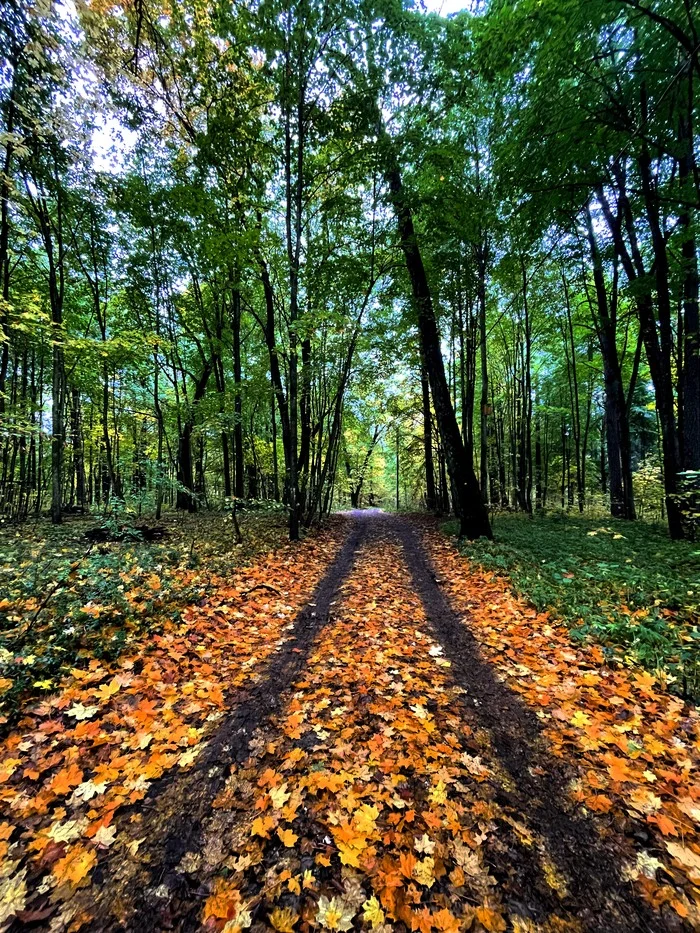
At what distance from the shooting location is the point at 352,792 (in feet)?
9.29

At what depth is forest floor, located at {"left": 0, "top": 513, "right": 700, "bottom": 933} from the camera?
208cm

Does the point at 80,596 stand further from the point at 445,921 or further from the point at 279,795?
the point at 445,921

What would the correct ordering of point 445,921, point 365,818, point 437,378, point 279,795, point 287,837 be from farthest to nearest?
point 437,378
point 279,795
point 365,818
point 287,837
point 445,921

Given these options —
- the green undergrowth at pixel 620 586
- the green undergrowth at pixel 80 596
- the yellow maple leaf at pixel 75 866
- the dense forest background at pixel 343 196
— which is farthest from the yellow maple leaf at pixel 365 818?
the dense forest background at pixel 343 196

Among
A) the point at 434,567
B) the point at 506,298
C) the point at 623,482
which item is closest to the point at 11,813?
the point at 434,567

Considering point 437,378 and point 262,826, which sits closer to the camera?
point 262,826

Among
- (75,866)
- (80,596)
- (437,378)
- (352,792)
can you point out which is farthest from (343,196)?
(75,866)

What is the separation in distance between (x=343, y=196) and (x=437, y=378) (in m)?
6.51

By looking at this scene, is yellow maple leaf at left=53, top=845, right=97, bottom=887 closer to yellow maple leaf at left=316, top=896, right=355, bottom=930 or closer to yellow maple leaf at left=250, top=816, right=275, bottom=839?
yellow maple leaf at left=250, top=816, right=275, bottom=839

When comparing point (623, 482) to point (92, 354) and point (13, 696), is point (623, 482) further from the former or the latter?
point (92, 354)

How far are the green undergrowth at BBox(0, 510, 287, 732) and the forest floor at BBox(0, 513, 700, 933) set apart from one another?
0.84ft

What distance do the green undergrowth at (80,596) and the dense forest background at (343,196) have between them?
3.90 ft

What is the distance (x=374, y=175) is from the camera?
1203cm

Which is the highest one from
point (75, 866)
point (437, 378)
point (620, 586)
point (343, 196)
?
point (343, 196)
